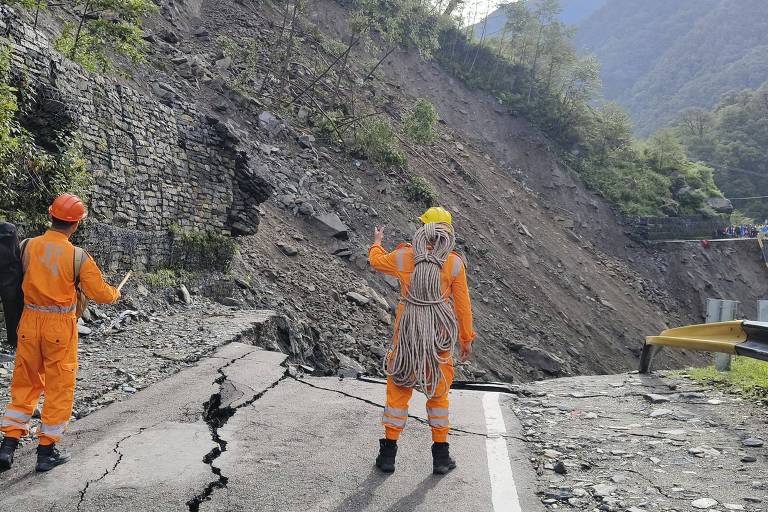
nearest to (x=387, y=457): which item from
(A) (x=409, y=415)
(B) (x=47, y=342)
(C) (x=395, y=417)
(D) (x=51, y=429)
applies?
(C) (x=395, y=417)

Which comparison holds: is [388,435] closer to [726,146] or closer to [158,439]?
[158,439]

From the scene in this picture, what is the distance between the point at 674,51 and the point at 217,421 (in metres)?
160

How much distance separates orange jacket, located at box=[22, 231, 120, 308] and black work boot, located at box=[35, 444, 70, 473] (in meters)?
0.89

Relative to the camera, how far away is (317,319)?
12703 millimetres

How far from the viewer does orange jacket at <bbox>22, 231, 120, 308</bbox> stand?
3.89 metres

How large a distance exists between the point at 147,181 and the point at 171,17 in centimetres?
1585

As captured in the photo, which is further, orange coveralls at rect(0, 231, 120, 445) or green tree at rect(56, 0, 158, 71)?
green tree at rect(56, 0, 158, 71)

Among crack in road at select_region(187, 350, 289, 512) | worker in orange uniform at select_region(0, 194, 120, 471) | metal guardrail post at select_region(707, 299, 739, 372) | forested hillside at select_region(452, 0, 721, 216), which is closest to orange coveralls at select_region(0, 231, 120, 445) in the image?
worker in orange uniform at select_region(0, 194, 120, 471)

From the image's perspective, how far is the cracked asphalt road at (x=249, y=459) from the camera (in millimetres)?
3389

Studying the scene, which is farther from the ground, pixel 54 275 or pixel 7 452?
pixel 54 275

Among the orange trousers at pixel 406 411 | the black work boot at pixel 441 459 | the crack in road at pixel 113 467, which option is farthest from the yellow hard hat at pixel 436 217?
the crack in road at pixel 113 467

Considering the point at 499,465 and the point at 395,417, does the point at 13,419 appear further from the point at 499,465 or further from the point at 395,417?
the point at 499,465

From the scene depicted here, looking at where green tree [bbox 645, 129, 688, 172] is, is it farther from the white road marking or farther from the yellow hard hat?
the yellow hard hat

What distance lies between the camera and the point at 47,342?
151 inches
